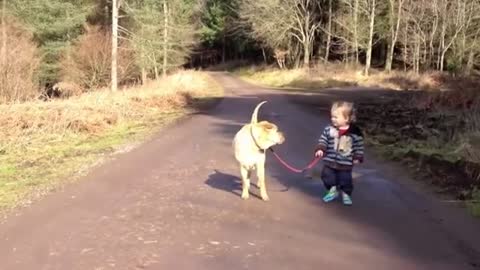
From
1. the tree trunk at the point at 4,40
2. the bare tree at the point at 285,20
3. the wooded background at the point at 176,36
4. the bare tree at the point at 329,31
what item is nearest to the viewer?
the tree trunk at the point at 4,40

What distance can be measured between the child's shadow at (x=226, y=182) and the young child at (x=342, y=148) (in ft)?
3.77

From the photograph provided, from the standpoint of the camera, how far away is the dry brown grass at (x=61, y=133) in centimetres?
963

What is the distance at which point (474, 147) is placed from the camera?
432 inches

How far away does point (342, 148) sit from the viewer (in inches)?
300

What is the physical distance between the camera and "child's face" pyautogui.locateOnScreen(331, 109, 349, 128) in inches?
298

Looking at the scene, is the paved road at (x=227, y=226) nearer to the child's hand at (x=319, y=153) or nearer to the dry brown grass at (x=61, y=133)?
the child's hand at (x=319, y=153)

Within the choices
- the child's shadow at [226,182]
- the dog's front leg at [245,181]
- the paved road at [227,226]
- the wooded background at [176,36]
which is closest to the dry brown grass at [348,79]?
the wooded background at [176,36]

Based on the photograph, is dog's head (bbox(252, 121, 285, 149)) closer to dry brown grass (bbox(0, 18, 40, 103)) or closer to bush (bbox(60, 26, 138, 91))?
dry brown grass (bbox(0, 18, 40, 103))

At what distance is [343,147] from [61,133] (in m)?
9.59

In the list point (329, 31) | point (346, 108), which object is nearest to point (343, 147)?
point (346, 108)

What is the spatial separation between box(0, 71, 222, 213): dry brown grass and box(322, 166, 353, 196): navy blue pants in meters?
4.13

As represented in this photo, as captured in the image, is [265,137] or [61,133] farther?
[61,133]

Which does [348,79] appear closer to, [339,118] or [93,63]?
[93,63]

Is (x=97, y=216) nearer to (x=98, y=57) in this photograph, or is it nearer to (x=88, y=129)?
(x=88, y=129)
